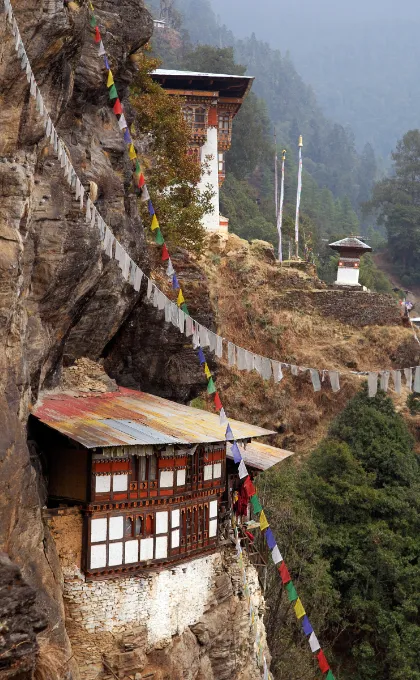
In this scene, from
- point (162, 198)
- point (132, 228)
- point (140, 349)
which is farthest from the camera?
point (162, 198)

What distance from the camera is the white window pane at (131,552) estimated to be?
23141mm

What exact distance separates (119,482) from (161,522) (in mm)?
1821

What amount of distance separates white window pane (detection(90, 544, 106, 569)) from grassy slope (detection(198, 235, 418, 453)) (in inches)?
900

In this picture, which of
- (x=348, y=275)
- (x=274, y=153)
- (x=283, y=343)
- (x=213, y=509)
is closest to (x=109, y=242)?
(x=213, y=509)

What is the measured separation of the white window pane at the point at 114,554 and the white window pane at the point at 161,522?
133cm

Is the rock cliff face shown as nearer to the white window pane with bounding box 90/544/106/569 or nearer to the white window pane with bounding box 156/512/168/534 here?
the white window pane with bounding box 90/544/106/569

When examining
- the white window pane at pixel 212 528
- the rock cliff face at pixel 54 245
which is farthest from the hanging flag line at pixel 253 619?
the rock cliff face at pixel 54 245

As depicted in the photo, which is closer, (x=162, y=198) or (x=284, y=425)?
(x=162, y=198)

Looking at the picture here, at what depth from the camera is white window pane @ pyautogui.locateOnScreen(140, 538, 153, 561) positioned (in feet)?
77.2

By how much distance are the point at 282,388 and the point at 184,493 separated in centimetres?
2317

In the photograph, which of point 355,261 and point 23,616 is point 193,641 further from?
point 355,261

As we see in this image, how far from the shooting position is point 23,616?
16969mm

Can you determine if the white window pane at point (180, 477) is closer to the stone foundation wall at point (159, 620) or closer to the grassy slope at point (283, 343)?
the stone foundation wall at point (159, 620)

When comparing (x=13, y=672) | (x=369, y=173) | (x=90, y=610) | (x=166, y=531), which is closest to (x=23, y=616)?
(x=13, y=672)
